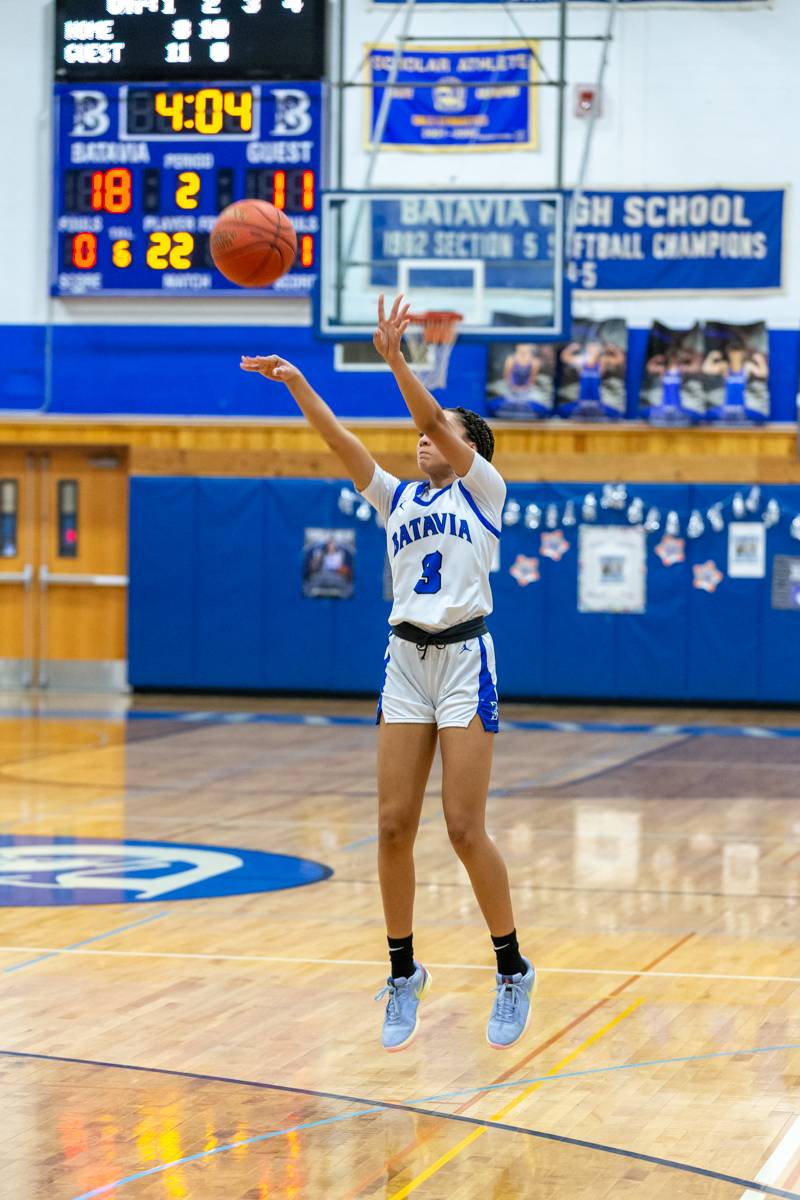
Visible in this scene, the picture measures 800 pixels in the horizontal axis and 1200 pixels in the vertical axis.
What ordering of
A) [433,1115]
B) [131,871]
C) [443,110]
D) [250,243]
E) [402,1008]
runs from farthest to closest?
[443,110] < [131,871] < [250,243] < [402,1008] < [433,1115]

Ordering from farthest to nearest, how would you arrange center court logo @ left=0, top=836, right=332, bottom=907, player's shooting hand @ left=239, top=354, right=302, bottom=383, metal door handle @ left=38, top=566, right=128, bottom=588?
metal door handle @ left=38, top=566, right=128, bottom=588
center court logo @ left=0, top=836, right=332, bottom=907
player's shooting hand @ left=239, top=354, right=302, bottom=383

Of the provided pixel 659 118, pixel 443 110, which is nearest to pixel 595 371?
pixel 659 118

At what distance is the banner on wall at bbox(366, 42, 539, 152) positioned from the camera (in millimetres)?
18172

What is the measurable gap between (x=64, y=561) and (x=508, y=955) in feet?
48.1

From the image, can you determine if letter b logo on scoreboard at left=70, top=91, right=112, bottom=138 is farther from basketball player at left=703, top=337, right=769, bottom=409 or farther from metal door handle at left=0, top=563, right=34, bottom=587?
basketball player at left=703, top=337, right=769, bottom=409

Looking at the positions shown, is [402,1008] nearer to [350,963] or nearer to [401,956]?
[401,956]

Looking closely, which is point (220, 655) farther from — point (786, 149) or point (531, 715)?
point (786, 149)

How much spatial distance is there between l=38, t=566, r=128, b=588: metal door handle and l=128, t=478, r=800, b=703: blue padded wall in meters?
0.44

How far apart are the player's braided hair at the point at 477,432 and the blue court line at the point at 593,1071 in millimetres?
1858

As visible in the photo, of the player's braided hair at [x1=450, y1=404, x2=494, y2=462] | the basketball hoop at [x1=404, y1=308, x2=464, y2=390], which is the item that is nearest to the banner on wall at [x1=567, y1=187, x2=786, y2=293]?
the basketball hoop at [x1=404, y1=308, x2=464, y2=390]

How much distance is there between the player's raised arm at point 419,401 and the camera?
198 inches

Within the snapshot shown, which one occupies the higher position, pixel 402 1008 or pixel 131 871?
pixel 402 1008

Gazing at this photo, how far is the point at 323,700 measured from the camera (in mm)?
18750

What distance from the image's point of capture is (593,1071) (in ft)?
17.5
